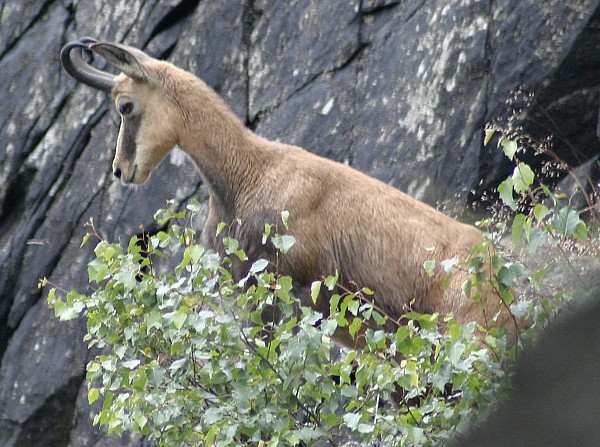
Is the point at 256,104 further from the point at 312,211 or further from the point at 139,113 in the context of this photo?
the point at 312,211

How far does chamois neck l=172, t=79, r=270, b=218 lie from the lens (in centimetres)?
703

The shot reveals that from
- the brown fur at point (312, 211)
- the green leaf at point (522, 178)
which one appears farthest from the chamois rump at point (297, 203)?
the green leaf at point (522, 178)

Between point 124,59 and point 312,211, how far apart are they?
1703 mm

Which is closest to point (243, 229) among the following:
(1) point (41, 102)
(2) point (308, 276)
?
(2) point (308, 276)

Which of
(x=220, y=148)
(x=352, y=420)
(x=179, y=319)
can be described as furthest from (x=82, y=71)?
(x=352, y=420)

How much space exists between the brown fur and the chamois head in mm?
13

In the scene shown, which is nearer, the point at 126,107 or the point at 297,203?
the point at 297,203

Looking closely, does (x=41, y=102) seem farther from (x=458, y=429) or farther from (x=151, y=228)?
(x=458, y=429)

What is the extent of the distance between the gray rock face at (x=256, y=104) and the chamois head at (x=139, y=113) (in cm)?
217

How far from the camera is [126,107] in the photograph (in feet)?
24.2

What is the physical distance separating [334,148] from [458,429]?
5.28m

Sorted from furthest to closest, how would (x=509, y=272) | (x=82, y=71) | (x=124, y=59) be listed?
(x=82, y=71) < (x=124, y=59) < (x=509, y=272)

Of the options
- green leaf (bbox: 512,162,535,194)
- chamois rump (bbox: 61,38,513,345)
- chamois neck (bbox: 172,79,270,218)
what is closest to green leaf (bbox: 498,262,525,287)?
green leaf (bbox: 512,162,535,194)

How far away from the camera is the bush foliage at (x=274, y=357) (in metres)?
4.29
